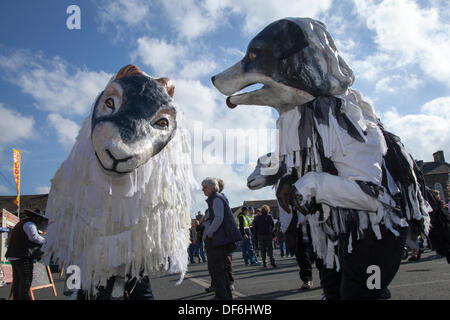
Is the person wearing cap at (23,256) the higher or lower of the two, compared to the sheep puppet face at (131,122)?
lower

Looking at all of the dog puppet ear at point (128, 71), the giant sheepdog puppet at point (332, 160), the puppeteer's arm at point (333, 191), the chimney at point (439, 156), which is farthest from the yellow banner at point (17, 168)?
the chimney at point (439, 156)

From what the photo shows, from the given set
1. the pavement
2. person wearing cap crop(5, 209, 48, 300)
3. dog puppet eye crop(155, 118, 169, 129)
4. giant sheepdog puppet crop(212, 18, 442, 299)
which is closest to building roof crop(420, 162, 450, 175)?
the pavement

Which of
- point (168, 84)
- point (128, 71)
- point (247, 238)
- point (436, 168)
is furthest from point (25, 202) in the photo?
point (436, 168)

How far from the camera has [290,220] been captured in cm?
213

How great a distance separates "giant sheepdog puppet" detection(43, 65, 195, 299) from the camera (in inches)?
86.9

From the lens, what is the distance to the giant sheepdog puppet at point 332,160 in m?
1.68

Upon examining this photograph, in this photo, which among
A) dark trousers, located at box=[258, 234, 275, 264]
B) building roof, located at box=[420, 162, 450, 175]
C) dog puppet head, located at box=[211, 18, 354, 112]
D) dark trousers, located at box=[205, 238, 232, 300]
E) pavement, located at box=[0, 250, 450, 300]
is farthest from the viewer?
building roof, located at box=[420, 162, 450, 175]

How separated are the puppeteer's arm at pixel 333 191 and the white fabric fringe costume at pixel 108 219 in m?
1.12

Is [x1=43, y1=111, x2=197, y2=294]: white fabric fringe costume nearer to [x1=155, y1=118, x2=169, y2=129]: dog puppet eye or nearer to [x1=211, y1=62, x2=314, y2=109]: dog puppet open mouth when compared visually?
[x1=155, y1=118, x2=169, y2=129]: dog puppet eye

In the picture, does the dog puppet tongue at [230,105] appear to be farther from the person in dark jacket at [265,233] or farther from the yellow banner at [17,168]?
the yellow banner at [17,168]

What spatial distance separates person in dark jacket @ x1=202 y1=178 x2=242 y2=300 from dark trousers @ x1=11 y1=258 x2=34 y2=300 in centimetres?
290
